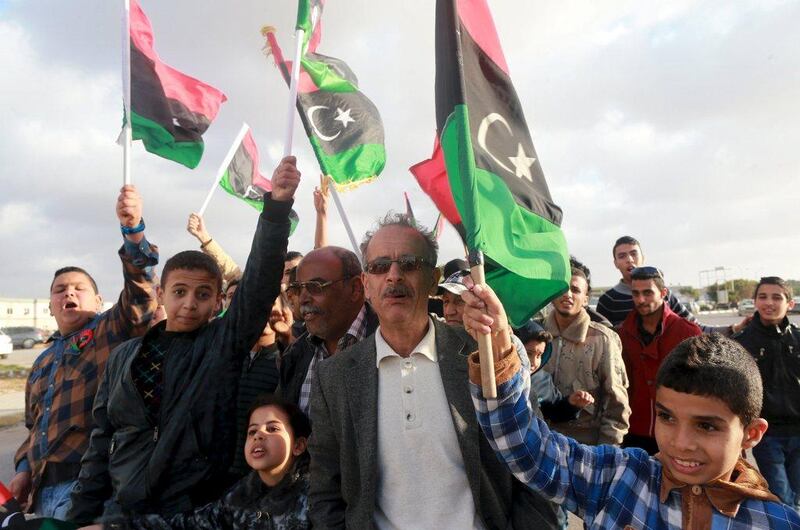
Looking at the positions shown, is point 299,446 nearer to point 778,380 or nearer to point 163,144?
point 163,144

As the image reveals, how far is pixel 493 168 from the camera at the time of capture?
6.55 ft

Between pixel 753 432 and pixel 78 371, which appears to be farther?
pixel 78 371

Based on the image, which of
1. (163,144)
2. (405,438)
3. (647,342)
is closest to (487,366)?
(405,438)

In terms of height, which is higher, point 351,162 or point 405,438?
point 351,162

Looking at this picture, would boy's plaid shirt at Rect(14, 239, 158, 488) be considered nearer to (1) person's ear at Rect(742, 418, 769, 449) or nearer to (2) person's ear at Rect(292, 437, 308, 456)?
(2) person's ear at Rect(292, 437, 308, 456)

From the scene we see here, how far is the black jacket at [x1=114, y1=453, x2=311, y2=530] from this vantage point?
2.27 metres

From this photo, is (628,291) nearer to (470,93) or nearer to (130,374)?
(470,93)

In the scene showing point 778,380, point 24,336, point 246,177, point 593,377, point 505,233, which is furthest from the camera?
point 24,336

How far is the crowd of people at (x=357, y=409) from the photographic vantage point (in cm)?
161

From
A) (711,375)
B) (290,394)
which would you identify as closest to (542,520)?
(711,375)

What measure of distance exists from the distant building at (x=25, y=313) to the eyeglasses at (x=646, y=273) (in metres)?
70.6

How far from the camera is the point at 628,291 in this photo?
502 centimetres

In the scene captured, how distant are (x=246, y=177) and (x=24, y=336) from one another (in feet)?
139

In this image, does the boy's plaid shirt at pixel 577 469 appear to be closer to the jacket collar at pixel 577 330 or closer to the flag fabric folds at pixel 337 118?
the jacket collar at pixel 577 330
